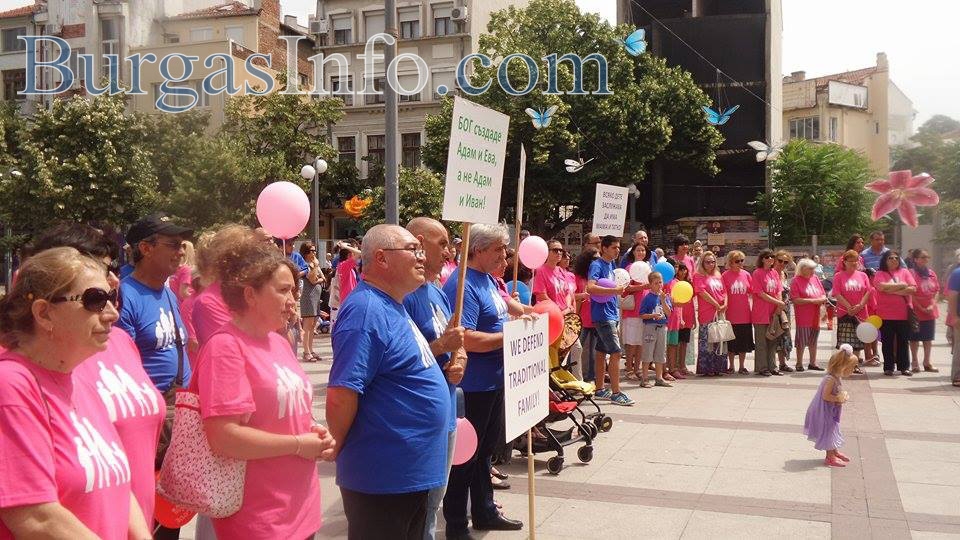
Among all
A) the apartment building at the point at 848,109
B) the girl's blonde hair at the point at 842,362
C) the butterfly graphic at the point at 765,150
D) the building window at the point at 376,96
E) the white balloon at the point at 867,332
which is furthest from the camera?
the apartment building at the point at 848,109

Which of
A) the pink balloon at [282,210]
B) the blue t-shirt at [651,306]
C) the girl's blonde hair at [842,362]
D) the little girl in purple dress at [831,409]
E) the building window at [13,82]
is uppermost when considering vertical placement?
the building window at [13,82]

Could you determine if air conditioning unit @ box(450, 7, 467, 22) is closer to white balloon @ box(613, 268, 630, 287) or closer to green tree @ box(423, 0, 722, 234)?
green tree @ box(423, 0, 722, 234)

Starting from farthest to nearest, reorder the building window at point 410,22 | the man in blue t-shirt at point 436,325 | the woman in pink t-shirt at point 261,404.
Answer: the building window at point 410,22 < the man in blue t-shirt at point 436,325 < the woman in pink t-shirt at point 261,404

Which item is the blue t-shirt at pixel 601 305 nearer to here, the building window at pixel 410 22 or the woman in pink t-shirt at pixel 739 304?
the woman in pink t-shirt at pixel 739 304

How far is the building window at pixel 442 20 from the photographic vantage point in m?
45.2

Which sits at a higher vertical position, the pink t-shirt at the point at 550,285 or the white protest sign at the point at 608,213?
the white protest sign at the point at 608,213

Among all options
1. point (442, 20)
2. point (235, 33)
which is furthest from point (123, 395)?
point (235, 33)

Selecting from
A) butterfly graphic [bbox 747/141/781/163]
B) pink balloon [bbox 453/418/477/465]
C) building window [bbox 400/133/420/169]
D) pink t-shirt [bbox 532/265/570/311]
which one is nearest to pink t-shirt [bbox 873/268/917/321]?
pink t-shirt [bbox 532/265/570/311]

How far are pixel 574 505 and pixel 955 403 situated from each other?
642 cm

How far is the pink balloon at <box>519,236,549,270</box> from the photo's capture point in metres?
7.29

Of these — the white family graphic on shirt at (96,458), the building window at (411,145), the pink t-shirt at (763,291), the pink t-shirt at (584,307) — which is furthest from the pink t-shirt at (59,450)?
the building window at (411,145)

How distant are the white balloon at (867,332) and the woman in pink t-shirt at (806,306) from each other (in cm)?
61

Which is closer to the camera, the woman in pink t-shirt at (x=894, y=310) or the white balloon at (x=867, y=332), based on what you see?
the white balloon at (x=867, y=332)

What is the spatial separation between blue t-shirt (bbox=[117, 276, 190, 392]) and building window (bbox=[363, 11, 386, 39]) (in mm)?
44218
